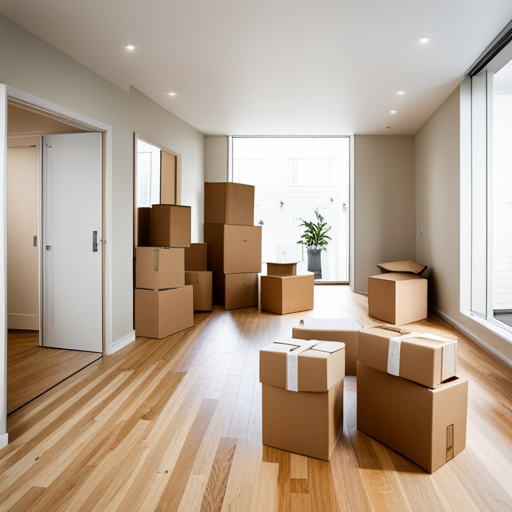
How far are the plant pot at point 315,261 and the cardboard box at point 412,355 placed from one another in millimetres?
5460

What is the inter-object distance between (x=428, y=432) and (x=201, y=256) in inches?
159

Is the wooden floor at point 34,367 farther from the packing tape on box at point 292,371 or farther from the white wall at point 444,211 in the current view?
the white wall at point 444,211

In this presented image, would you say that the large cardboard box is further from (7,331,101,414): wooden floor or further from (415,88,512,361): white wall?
(415,88,512,361): white wall

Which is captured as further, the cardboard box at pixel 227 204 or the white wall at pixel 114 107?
the cardboard box at pixel 227 204

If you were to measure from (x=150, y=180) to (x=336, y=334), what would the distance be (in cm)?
300

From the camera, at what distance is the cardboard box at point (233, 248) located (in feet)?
17.5

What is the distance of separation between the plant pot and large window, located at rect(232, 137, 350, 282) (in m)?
0.07

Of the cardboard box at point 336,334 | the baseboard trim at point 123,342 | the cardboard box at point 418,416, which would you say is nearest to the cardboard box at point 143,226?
the baseboard trim at point 123,342

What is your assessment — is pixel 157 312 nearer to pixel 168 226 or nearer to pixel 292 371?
pixel 168 226

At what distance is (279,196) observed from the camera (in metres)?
7.50

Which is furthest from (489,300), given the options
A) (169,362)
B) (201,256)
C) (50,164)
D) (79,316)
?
(50,164)

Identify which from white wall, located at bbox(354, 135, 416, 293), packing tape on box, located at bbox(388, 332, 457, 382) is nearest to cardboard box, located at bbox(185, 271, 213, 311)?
white wall, located at bbox(354, 135, 416, 293)

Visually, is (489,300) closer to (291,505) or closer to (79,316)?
(291,505)

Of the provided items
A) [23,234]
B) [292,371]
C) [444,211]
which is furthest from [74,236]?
[444,211]
